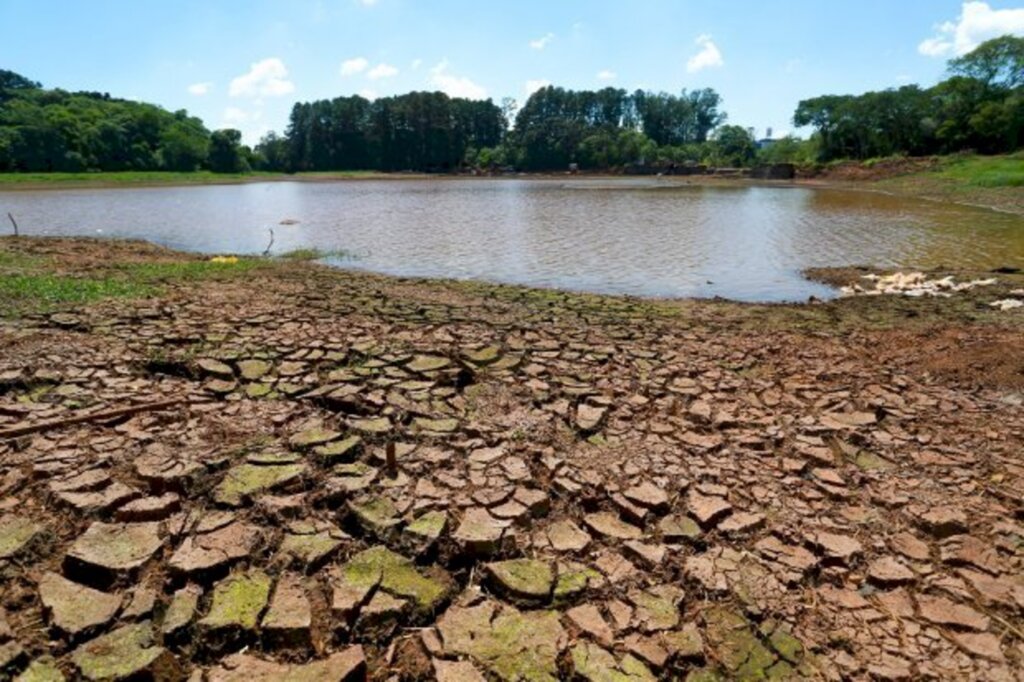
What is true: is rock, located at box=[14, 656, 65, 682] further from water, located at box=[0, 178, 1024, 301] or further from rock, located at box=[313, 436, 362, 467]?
water, located at box=[0, 178, 1024, 301]

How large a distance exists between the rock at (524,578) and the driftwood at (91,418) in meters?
3.37

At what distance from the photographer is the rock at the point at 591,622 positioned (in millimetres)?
3123

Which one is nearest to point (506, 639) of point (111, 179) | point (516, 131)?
point (111, 179)

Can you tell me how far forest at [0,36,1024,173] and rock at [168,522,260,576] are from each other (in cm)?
7607

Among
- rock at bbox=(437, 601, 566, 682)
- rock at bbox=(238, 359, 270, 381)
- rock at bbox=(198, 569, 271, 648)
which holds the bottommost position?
rock at bbox=(437, 601, 566, 682)

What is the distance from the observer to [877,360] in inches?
302

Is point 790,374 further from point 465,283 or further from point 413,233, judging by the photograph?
point 413,233

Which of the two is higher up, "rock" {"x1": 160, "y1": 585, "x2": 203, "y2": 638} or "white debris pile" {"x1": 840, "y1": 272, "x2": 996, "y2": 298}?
"rock" {"x1": 160, "y1": 585, "x2": 203, "y2": 638}

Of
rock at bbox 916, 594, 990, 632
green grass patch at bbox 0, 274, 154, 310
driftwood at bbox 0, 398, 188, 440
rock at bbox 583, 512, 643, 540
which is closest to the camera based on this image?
rock at bbox 916, 594, 990, 632

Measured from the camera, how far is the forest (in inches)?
2611

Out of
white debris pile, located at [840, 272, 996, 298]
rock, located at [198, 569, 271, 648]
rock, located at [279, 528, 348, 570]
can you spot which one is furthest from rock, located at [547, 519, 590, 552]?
white debris pile, located at [840, 272, 996, 298]

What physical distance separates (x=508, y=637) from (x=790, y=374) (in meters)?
5.28

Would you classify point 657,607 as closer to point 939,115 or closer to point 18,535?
point 18,535

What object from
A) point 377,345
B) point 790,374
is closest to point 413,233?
point 377,345
